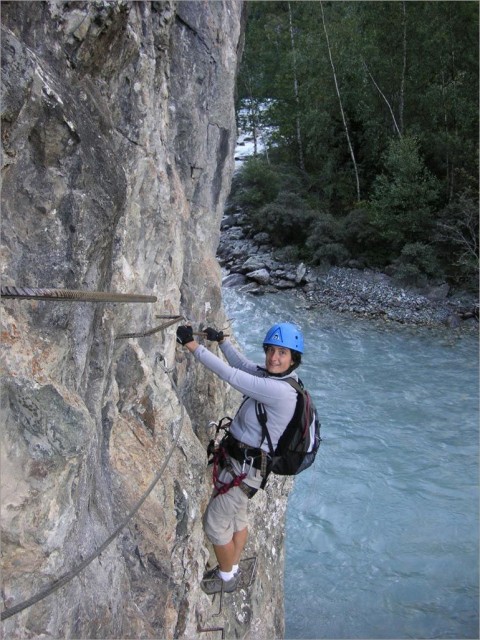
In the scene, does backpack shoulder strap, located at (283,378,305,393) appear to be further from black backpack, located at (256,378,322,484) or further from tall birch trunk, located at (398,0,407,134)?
tall birch trunk, located at (398,0,407,134)

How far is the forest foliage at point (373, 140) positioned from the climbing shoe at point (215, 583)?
1780 centimetres

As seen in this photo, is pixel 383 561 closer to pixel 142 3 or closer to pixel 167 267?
pixel 167 267

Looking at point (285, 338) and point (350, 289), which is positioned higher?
point (350, 289)

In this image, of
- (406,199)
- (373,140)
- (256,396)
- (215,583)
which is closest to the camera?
(256,396)

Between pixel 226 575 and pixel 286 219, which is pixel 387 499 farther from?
pixel 286 219

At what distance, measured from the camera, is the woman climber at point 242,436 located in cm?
413

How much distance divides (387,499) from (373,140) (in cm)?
1897

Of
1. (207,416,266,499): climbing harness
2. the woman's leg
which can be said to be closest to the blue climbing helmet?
(207,416,266,499): climbing harness

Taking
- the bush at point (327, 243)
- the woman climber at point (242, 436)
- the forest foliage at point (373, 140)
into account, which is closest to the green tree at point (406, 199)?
the forest foliage at point (373, 140)

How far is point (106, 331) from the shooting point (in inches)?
139

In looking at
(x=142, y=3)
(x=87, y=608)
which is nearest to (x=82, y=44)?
(x=142, y=3)

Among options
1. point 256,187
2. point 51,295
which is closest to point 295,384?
point 51,295

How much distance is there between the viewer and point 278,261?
2356 centimetres

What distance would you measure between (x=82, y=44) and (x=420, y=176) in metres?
21.3
